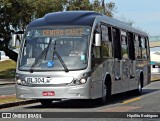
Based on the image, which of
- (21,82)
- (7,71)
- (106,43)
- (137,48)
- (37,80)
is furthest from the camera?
(7,71)

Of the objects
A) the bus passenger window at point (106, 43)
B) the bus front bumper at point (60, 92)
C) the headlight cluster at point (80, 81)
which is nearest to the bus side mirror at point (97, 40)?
the bus passenger window at point (106, 43)

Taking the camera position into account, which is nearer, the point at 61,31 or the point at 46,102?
the point at 61,31

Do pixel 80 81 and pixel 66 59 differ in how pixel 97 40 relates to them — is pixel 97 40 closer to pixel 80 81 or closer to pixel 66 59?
pixel 66 59

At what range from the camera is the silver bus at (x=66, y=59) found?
540 inches

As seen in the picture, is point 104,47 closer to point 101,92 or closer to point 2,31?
point 101,92

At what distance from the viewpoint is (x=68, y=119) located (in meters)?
11.4

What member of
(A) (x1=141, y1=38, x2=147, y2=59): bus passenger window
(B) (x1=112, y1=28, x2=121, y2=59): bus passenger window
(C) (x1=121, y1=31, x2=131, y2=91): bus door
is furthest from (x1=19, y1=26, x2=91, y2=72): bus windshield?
(A) (x1=141, y1=38, x2=147, y2=59): bus passenger window

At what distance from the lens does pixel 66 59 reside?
45.9ft

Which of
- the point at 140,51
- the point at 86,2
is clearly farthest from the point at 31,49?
the point at 86,2

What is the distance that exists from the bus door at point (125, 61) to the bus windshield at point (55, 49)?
155 inches

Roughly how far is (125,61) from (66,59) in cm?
501

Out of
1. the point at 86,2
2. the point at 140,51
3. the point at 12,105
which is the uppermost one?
the point at 86,2

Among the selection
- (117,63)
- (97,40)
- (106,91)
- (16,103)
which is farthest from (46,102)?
(117,63)

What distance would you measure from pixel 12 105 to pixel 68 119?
13.8 feet
